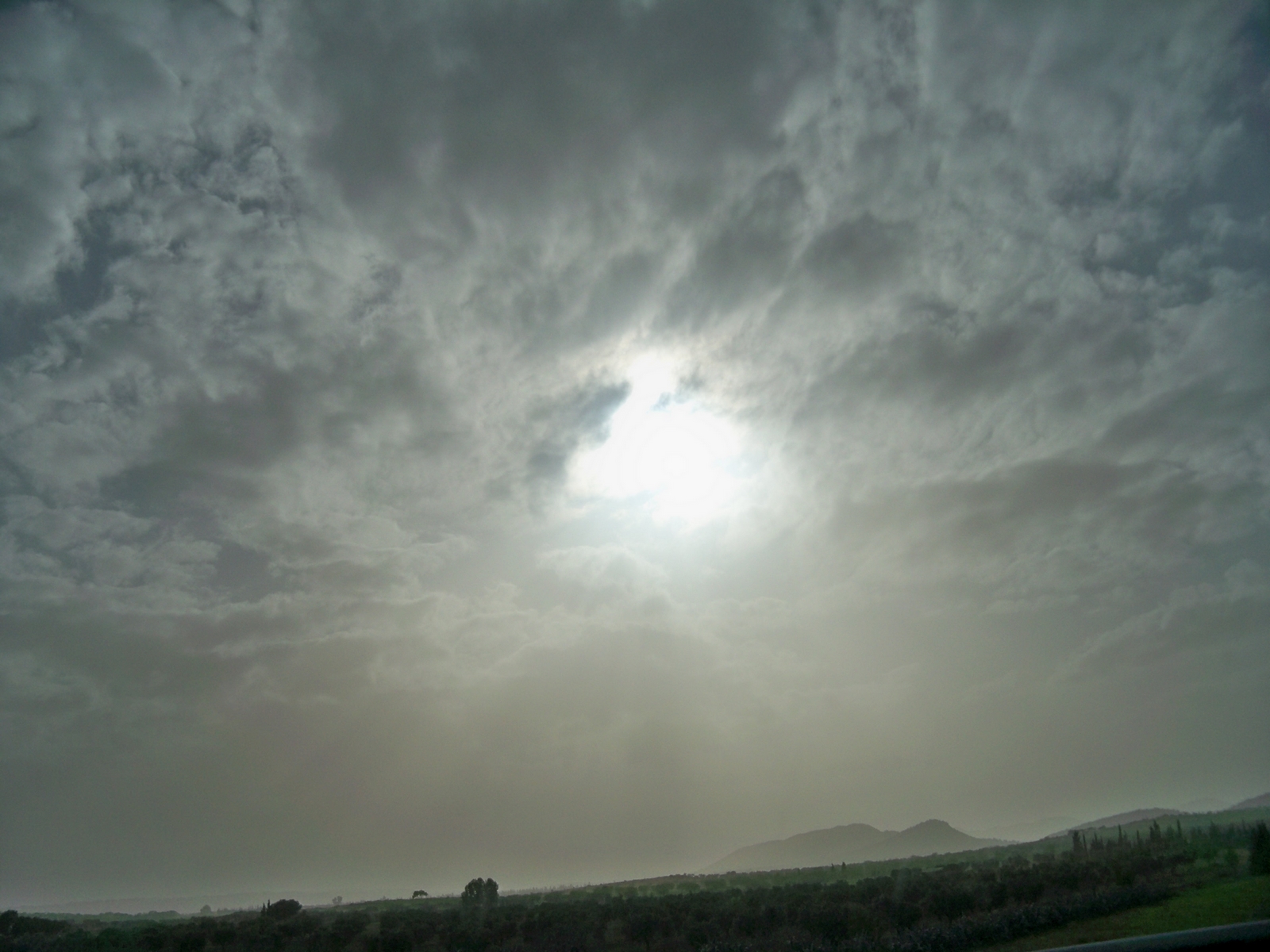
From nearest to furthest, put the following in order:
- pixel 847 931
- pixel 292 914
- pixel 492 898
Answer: pixel 847 931
pixel 292 914
pixel 492 898

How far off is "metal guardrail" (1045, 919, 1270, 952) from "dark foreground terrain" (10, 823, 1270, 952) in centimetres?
2334

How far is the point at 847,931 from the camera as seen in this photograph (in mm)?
28047

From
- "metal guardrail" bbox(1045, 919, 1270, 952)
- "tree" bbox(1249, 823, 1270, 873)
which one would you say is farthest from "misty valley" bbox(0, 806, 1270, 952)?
"metal guardrail" bbox(1045, 919, 1270, 952)

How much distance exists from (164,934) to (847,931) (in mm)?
35599

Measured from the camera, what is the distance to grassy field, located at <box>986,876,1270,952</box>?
21719mm

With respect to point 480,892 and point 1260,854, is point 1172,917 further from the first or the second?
A: point 480,892

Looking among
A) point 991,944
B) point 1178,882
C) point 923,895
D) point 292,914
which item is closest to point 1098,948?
point 991,944

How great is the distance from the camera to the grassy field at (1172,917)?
21719 millimetres

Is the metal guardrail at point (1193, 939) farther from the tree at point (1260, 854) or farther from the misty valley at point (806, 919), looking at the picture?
the tree at point (1260, 854)

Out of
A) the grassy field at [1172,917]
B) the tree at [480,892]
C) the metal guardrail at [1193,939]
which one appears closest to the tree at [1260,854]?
the grassy field at [1172,917]

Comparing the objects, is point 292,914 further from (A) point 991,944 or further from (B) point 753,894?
(A) point 991,944

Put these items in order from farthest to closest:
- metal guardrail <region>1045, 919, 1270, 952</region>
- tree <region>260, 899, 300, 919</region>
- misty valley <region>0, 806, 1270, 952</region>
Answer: tree <region>260, 899, 300, 919</region> < misty valley <region>0, 806, 1270, 952</region> < metal guardrail <region>1045, 919, 1270, 952</region>

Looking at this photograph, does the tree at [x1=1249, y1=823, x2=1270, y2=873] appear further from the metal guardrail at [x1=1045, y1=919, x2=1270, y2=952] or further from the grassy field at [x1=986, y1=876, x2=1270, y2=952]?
the metal guardrail at [x1=1045, y1=919, x2=1270, y2=952]

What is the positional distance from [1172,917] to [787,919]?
554 inches
